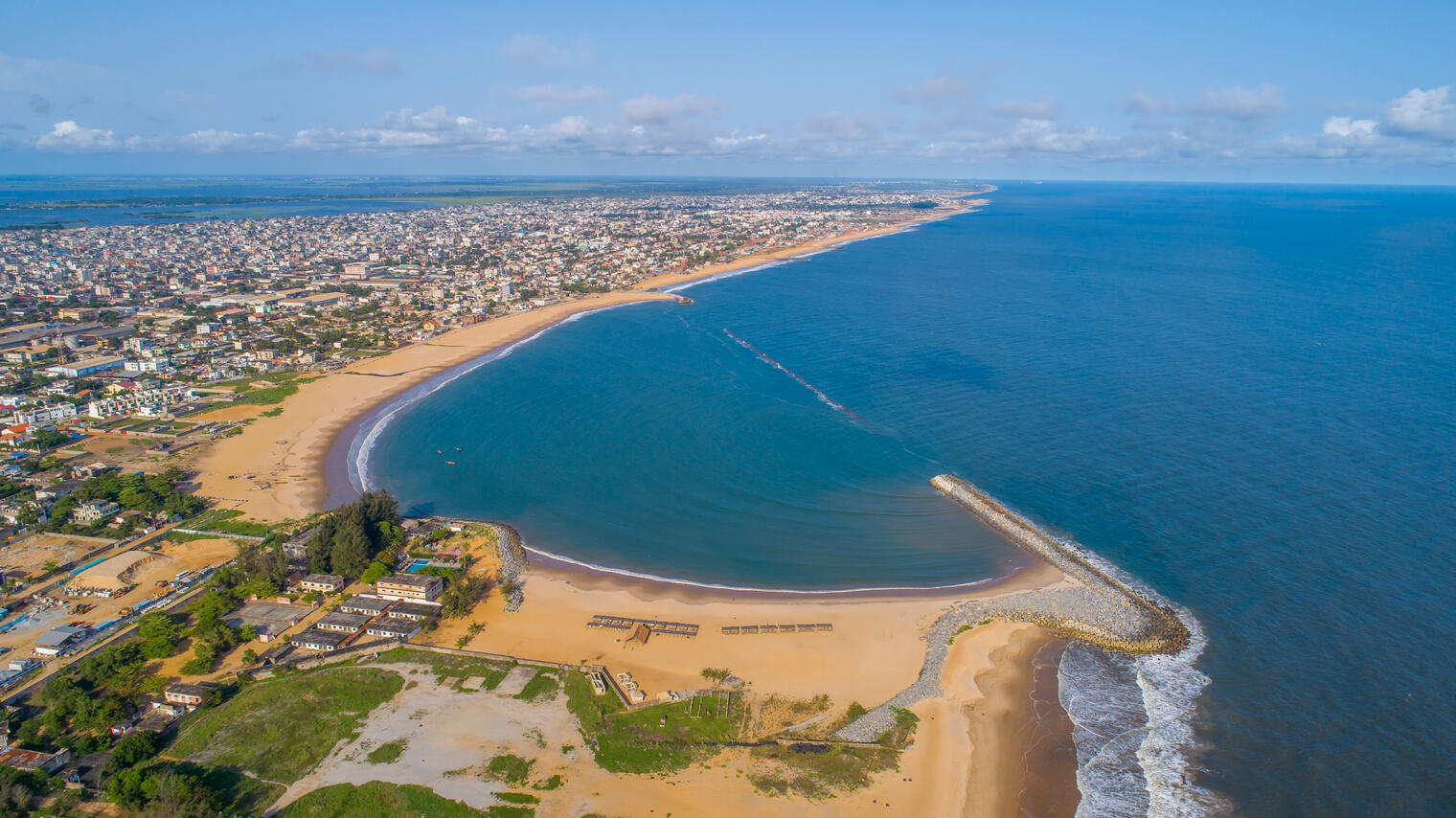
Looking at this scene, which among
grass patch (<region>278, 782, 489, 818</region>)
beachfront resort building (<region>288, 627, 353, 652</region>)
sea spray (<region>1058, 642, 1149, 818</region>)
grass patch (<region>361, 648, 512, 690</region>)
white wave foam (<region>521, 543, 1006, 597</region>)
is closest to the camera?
grass patch (<region>278, 782, 489, 818</region>)

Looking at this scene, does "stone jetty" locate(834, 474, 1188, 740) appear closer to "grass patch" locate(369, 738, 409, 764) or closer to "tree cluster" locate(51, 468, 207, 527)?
"grass patch" locate(369, 738, 409, 764)

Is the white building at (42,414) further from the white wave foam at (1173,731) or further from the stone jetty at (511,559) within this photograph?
the white wave foam at (1173,731)

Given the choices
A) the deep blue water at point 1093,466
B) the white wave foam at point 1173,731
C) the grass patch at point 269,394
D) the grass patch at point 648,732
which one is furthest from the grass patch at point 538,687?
the grass patch at point 269,394

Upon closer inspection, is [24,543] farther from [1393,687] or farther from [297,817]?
[1393,687]

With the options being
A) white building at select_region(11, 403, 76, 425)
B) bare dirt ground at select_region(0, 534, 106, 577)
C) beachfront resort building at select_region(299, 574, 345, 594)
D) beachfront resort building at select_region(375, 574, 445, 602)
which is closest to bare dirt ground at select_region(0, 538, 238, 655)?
bare dirt ground at select_region(0, 534, 106, 577)

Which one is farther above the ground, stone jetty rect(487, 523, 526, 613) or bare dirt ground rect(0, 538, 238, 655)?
bare dirt ground rect(0, 538, 238, 655)

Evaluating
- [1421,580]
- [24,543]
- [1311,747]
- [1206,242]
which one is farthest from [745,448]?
[1206,242]
